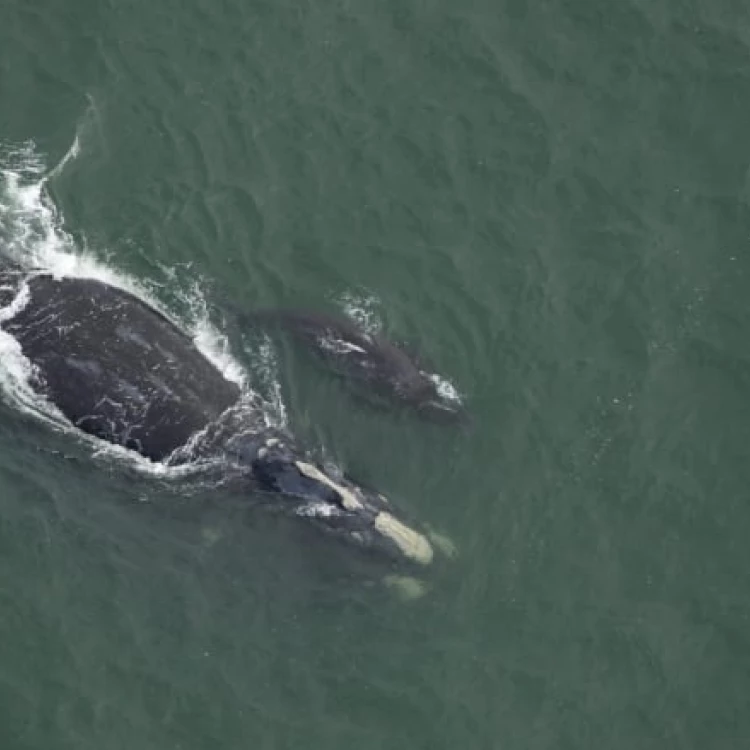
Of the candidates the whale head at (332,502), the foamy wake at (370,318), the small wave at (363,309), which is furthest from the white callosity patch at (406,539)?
the small wave at (363,309)

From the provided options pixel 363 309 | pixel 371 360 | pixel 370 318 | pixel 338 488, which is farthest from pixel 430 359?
pixel 338 488

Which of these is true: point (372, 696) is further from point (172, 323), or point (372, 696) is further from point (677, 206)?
point (677, 206)

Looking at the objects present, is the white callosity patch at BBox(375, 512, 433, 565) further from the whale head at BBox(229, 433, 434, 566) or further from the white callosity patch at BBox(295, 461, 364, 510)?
the white callosity patch at BBox(295, 461, 364, 510)

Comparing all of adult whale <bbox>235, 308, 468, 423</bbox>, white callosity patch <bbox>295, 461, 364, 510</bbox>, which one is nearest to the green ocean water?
adult whale <bbox>235, 308, 468, 423</bbox>

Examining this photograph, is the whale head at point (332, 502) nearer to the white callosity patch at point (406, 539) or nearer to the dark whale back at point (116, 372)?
the white callosity patch at point (406, 539)

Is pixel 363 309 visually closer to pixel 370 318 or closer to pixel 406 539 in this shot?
pixel 370 318

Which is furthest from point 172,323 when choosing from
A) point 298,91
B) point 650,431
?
point 650,431
